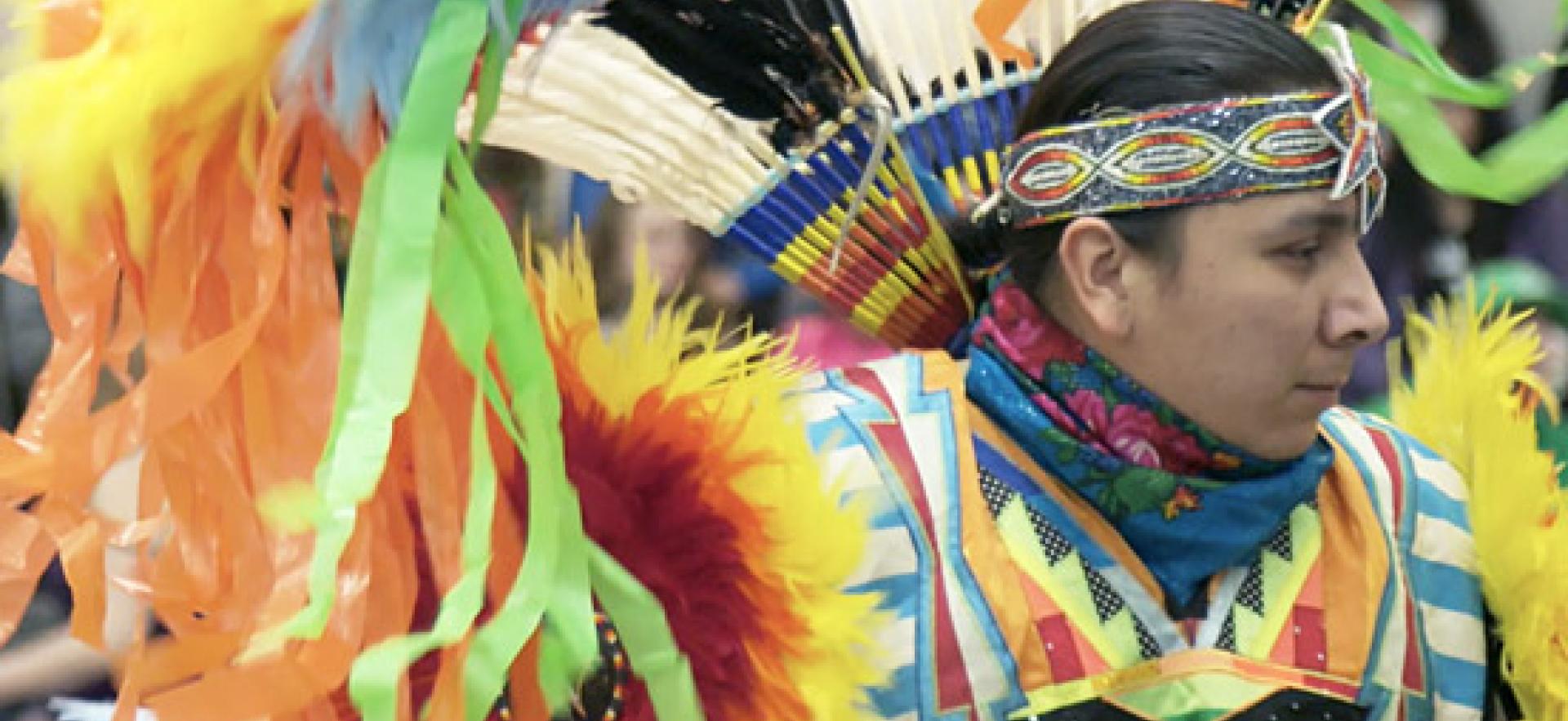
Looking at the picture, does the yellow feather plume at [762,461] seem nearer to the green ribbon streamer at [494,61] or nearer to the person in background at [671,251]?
the green ribbon streamer at [494,61]

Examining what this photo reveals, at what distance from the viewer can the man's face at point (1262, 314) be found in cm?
192

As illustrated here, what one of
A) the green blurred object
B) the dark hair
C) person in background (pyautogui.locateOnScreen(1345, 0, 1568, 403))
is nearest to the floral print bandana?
the dark hair

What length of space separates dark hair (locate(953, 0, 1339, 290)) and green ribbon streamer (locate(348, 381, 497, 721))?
1.93 feet

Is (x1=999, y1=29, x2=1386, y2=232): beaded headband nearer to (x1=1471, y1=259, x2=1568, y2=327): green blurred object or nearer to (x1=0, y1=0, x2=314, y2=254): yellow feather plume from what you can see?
(x1=1471, y1=259, x2=1568, y2=327): green blurred object

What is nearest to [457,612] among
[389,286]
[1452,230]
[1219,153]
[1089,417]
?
[389,286]

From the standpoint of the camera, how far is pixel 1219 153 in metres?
1.91

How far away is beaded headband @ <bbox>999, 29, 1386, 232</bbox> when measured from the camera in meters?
1.91

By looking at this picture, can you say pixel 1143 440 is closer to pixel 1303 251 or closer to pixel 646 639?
pixel 1303 251

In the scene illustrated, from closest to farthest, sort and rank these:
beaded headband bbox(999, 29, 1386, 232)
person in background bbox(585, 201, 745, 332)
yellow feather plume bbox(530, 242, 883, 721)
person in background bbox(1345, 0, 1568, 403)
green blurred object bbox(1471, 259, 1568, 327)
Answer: yellow feather plume bbox(530, 242, 883, 721) < beaded headband bbox(999, 29, 1386, 232) < green blurred object bbox(1471, 259, 1568, 327) < person in background bbox(585, 201, 745, 332) < person in background bbox(1345, 0, 1568, 403)

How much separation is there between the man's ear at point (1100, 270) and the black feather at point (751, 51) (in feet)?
0.89

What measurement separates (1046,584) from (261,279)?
71cm

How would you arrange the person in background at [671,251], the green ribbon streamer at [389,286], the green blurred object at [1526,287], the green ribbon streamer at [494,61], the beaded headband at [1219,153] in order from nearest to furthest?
the green ribbon streamer at [389,286], the green ribbon streamer at [494,61], the beaded headband at [1219,153], the green blurred object at [1526,287], the person in background at [671,251]

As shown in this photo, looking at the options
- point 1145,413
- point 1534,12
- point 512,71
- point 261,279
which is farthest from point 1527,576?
point 1534,12

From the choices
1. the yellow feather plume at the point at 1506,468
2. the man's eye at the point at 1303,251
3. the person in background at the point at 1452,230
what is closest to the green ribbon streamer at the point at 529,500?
the man's eye at the point at 1303,251
